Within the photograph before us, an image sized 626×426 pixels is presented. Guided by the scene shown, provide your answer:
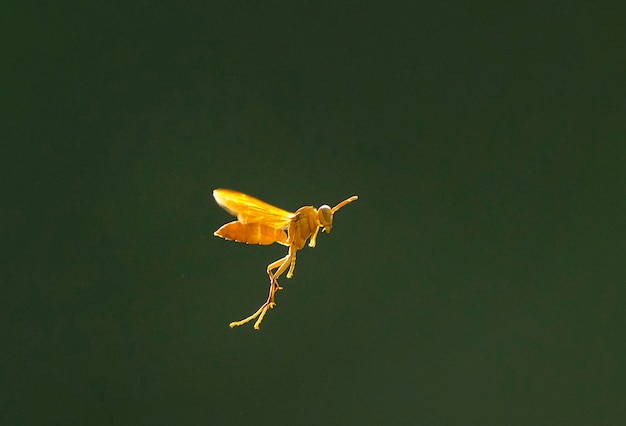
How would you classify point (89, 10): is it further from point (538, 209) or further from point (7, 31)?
point (538, 209)

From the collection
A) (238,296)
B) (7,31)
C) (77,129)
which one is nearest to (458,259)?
(238,296)

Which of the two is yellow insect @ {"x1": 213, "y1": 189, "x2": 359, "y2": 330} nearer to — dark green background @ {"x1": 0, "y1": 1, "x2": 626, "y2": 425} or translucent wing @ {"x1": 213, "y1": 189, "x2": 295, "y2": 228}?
translucent wing @ {"x1": 213, "y1": 189, "x2": 295, "y2": 228}

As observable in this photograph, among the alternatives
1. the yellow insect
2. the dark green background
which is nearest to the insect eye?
the yellow insect

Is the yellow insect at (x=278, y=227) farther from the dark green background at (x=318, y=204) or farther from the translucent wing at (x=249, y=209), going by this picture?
the dark green background at (x=318, y=204)

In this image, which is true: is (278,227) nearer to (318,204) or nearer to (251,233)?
(251,233)

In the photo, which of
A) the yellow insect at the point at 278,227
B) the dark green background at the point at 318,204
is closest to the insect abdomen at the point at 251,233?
the yellow insect at the point at 278,227

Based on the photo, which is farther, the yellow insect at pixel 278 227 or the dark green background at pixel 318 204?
the dark green background at pixel 318 204
